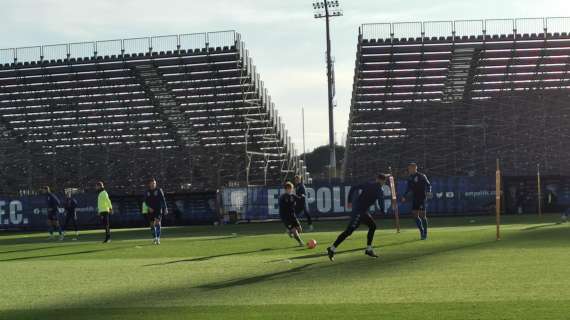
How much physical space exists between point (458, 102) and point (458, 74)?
1836mm

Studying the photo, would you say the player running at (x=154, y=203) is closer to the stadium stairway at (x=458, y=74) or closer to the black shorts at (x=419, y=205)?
the black shorts at (x=419, y=205)

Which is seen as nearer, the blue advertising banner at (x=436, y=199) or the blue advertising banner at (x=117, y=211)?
the blue advertising banner at (x=436, y=199)

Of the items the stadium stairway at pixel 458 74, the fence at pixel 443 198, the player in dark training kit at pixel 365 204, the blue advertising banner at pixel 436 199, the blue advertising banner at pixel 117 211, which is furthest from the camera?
the stadium stairway at pixel 458 74

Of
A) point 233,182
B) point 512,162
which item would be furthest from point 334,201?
point 512,162

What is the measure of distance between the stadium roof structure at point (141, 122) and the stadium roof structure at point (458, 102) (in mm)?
5677

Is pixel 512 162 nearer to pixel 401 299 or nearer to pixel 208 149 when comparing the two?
pixel 208 149

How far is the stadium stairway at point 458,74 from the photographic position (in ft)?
160

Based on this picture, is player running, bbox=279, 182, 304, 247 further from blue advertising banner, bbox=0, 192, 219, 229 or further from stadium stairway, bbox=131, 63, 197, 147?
stadium stairway, bbox=131, 63, 197, 147

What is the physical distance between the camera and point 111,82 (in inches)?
1986

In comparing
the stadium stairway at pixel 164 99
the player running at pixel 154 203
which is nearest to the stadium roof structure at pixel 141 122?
the stadium stairway at pixel 164 99

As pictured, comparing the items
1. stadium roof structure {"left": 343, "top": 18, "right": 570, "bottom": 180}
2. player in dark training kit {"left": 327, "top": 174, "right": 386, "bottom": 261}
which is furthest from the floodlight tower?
player in dark training kit {"left": 327, "top": 174, "right": 386, "bottom": 261}

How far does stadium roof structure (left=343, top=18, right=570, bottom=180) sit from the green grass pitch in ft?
86.8

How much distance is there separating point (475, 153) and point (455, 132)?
1.83 metres

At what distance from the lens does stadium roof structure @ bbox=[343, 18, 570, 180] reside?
155 ft
